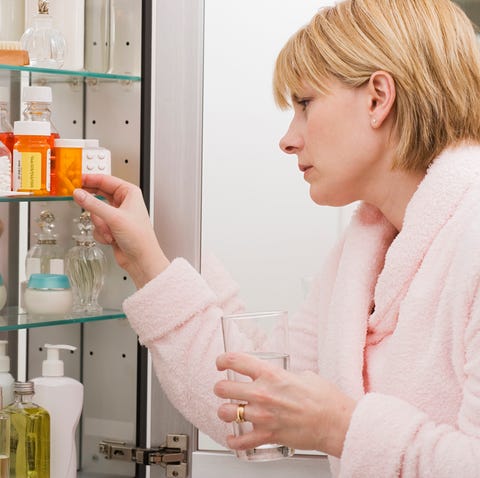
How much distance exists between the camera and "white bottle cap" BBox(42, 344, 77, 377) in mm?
1499

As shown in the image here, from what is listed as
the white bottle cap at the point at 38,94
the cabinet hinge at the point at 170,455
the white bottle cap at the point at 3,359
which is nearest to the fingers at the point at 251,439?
the cabinet hinge at the point at 170,455

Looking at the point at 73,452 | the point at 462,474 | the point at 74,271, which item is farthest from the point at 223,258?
the point at 462,474

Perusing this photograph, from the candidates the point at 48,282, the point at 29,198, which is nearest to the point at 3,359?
the point at 48,282

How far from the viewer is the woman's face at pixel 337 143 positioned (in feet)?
4.22

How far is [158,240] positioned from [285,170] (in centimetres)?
22

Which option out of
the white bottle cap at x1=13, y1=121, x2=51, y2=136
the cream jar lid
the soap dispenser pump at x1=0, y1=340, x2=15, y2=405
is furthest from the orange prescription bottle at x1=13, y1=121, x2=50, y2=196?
the soap dispenser pump at x1=0, y1=340, x2=15, y2=405

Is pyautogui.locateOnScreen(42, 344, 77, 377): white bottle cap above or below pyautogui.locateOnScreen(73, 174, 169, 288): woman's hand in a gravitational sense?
below

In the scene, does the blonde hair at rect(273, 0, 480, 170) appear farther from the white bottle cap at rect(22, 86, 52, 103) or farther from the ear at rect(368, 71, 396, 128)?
the white bottle cap at rect(22, 86, 52, 103)

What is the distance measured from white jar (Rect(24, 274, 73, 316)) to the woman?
97 mm

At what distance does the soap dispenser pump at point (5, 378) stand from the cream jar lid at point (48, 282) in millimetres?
95

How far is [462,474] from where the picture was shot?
3.60ft

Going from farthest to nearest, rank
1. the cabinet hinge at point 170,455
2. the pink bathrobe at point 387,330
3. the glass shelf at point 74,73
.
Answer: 1. the cabinet hinge at point 170,455
2. the glass shelf at point 74,73
3. the pink bathrobe at point 387,330

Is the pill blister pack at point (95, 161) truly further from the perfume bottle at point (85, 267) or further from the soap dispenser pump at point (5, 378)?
the soap dispenser pump at point (5, 378)

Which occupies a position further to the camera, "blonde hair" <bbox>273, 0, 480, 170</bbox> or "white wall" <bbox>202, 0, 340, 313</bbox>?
"white wall" <bbox>202, 0, 340, 313</bbox>
